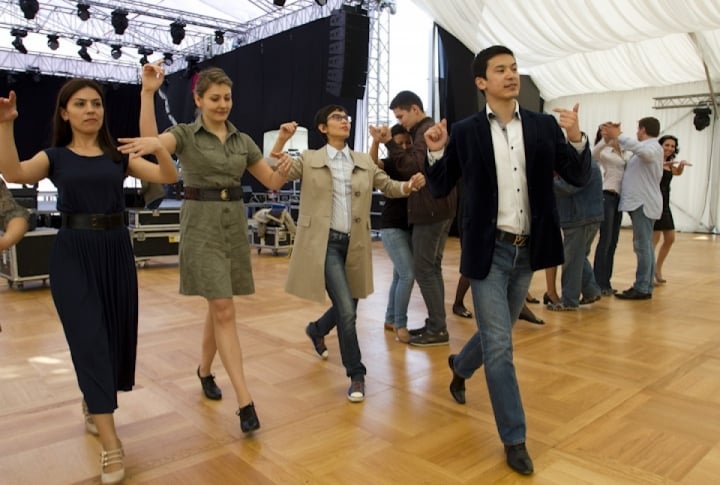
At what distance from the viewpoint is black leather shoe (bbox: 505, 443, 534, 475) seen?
2200 millimetres

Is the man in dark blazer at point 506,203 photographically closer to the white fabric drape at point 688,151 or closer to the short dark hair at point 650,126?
the short dark hair at point 650,126

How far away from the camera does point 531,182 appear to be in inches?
87.6

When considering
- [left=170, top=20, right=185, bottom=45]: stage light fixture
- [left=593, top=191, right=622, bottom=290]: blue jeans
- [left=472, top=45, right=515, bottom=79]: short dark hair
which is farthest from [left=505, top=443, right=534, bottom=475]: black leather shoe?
[left=170, top=20, right=185, bottom=45]: stage light fixture

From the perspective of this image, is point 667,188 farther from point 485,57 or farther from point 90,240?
point 90,240

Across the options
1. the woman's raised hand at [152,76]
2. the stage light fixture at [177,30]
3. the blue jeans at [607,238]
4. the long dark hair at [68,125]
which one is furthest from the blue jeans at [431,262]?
the stage light fixture at [177,30]

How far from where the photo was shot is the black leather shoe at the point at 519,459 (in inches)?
86.6

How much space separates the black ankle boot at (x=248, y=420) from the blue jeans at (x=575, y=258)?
3.17 m

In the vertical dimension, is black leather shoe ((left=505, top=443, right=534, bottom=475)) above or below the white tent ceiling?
below

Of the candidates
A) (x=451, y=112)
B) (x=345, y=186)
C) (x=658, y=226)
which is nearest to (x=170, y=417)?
(x=345, y=186)

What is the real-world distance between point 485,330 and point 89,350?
56.5 inches

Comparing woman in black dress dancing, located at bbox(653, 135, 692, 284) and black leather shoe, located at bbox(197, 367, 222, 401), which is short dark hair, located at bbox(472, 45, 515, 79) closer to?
black leather shoe, located at bbox(197, 367, 222, 401)

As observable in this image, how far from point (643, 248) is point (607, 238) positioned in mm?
326

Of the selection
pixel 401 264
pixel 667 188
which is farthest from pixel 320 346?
pixel 667 188

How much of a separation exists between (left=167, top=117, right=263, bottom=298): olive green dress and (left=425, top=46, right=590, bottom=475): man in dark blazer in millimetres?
996
